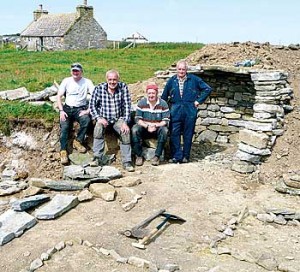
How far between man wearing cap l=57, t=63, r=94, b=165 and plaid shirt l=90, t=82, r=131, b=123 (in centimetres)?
23

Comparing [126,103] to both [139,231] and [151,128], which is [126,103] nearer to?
[151,128]

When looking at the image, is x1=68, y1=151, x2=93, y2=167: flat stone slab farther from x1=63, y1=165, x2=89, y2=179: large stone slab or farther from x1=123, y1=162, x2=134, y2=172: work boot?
x1=123, y1=162, x2=134, y2=172: work boot

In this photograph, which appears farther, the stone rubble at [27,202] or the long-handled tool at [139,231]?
the stone rubble at [27,202]

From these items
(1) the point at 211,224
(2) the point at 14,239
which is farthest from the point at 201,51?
(2) the point at 14,239

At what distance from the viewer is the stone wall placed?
9516 mm

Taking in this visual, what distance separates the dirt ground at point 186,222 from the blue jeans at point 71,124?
0.46m

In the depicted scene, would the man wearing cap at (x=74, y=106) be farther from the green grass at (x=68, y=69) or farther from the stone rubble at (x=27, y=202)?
the stone rubble at (x=27, y=202)

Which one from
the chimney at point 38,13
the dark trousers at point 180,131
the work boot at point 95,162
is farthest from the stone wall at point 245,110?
the chimney at point 38,13

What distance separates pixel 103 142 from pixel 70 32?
31.0m

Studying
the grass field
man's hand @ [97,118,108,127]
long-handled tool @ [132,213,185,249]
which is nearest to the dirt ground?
long-handled tool @ [132,213,185,249]

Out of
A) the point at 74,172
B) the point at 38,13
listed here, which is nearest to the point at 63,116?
the point at 74,172

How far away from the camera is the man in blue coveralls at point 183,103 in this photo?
9430mm

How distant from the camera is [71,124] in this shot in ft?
30.8

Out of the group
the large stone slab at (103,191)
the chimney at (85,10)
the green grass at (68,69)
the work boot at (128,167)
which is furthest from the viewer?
the chimney at (85,10)
